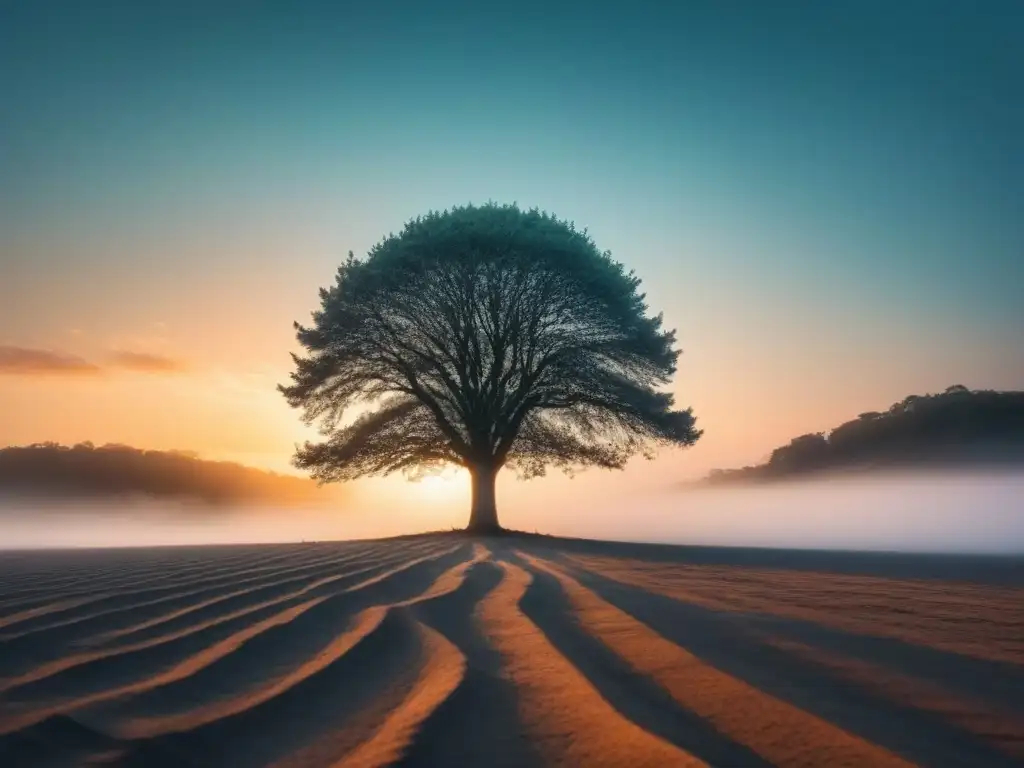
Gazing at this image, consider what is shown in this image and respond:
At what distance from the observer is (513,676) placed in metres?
2.14

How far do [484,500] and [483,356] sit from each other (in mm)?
3629

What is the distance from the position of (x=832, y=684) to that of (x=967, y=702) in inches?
12.5

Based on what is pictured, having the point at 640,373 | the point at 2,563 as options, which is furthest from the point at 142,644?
the point at 640,373

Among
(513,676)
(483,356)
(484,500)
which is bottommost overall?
(513,676)

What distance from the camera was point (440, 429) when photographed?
1727cm

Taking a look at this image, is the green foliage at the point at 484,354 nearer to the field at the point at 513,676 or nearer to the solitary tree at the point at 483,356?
the solitary tree at the point at 483,356

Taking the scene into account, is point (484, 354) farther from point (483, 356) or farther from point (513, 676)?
point (513, 676)

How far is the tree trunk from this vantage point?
16625mm

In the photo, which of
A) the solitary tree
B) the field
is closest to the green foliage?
the solitary tree

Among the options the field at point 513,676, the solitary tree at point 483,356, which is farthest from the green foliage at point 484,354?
the field at point 513,676

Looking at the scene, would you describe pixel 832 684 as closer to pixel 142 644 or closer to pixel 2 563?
pixel 142 644

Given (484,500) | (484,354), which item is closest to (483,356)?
(484,354)

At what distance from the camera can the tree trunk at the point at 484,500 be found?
16.6m

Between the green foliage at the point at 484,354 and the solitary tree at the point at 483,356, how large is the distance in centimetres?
3
